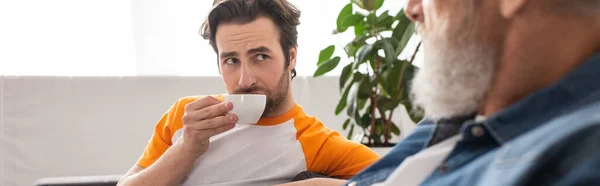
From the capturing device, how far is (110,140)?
7.97ft

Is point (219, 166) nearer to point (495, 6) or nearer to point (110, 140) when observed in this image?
point (495, 6)

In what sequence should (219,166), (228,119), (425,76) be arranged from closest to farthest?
(425,76), (228,119), (219,166)

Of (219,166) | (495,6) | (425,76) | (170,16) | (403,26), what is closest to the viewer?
(495,6)

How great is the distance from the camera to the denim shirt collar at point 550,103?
0.53 meters

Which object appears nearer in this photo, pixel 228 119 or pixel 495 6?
pixel 495 6

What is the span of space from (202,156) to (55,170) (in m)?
1.42

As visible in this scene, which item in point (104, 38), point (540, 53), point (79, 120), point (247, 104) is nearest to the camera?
point (540, 53)

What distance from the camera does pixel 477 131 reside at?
1.99 feet

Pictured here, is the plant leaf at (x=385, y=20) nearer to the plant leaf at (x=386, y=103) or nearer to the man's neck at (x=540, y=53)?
the plant leaf at (x=386, y=103)

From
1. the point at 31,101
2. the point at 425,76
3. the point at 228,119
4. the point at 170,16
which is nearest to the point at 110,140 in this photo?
the point at 31,101

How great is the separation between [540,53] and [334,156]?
0.70 meters

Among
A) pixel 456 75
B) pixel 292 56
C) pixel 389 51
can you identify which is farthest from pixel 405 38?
pixel 456 75

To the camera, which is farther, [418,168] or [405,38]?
[405,38]

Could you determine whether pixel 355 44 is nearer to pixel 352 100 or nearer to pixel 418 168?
pixel 352 100
